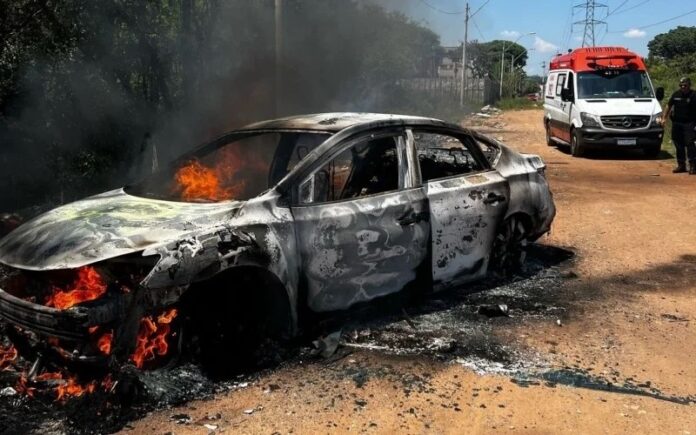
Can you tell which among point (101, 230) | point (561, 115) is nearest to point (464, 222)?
point (101, 230)

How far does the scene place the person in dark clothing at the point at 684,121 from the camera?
1133 cm

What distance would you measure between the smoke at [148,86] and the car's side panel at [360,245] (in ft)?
15.6

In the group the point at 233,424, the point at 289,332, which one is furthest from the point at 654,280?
the point at 233,424

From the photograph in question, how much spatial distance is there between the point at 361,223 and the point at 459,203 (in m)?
1.00

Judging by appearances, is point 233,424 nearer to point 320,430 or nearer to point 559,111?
point 320,430

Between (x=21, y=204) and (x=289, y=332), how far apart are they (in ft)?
18.4

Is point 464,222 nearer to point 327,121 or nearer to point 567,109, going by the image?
point 327,121

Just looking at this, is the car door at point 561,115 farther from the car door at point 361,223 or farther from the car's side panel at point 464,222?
the car door at point 361,223

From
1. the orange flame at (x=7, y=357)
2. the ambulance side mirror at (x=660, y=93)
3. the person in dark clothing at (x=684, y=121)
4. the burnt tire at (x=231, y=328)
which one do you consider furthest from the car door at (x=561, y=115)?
the orange flame at (x=7, y=357)

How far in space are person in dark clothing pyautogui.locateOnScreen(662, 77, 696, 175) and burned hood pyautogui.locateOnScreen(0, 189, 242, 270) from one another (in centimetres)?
1070

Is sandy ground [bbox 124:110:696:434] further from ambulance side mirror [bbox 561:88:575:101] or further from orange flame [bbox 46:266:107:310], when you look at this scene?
ambulance side mirror [bbox 561:88:575:101]

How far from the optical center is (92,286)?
10.2 ft

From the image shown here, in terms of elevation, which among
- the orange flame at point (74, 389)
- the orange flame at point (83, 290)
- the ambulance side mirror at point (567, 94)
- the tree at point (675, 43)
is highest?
the tree at point (675, 43)

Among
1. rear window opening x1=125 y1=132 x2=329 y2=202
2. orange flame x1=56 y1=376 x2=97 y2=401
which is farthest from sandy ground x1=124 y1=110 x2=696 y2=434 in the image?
rear window opening x1=125 y1=132 x2=329 y2=202
